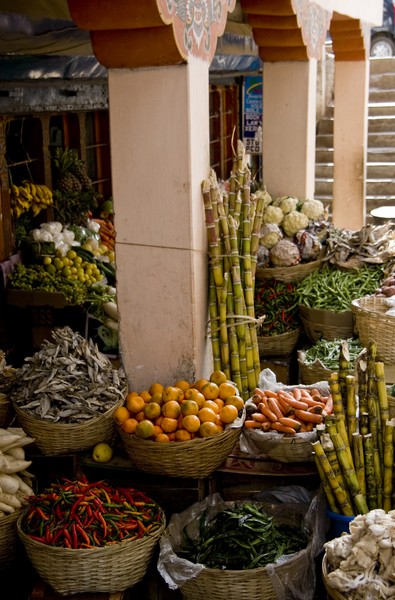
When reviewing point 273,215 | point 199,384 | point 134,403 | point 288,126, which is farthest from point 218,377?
point 288,126

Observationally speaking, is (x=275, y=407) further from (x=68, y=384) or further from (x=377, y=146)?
(x=377, y=146)

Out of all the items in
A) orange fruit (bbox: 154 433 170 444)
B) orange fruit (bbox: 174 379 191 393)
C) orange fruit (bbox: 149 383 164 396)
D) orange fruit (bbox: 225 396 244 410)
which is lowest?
orange fruit (bbox: 154 433 170 444)

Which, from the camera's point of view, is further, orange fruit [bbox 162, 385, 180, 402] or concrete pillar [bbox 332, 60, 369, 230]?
concrete pillar [bbox 332, 60, 369, 230]

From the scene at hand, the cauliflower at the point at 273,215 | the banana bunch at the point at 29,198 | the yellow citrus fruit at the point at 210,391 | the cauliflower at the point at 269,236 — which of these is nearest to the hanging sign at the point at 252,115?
the banana bunch at the point at 29,198

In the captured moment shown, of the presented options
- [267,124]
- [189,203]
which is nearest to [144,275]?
[189,203]

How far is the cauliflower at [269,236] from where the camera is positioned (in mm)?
7047

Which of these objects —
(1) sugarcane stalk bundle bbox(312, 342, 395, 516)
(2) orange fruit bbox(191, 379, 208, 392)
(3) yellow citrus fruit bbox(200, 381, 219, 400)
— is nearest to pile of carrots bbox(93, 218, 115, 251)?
(2) orange fruit bbox(191, 379, 208, 392)

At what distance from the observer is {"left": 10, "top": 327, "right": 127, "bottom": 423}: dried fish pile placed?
187 inches

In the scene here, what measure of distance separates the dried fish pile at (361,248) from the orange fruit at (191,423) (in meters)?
2.87

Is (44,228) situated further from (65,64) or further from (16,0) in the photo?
(16,0)

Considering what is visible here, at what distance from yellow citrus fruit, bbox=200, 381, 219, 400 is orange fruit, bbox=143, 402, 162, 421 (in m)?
0.28

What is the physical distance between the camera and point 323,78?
1405 centimetres

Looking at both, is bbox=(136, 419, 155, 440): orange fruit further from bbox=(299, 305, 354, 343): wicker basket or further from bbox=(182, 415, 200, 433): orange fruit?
bbox=(299, 305, 354, 343): wicker basket

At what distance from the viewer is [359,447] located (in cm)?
410
